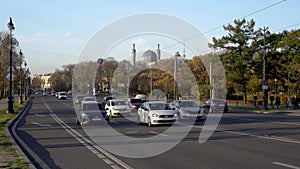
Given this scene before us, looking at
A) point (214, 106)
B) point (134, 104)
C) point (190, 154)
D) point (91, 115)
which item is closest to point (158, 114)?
point (91, 115)

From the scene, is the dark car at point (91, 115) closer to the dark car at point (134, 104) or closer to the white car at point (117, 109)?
the white car at point (117, 109)

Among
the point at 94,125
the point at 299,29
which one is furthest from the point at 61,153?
the point at 299,29

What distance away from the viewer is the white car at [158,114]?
23281 millimetres

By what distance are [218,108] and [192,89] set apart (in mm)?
26045

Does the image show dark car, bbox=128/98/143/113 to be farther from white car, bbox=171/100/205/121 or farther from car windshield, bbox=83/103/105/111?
car windshield, bbox=83/103/105/111

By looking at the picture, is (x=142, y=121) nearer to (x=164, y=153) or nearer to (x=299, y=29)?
(x=164, y=153)

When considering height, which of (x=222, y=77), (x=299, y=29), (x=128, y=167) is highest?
(x=299, y=29)

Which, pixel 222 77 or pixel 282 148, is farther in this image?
pixel 222 77

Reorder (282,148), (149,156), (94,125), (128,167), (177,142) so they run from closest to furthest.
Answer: (128,167), (149,156), (282,148), (177,142), (94,125)

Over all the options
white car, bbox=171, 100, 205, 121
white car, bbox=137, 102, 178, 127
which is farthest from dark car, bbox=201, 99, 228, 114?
A: white car, bbox=137, 102, 178, 127

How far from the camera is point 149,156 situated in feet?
40.2

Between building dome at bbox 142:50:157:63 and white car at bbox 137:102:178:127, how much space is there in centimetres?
7463

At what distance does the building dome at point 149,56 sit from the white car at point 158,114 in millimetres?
74631

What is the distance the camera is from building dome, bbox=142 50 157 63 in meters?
99.5
